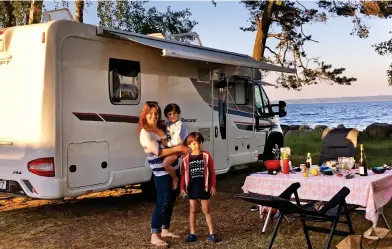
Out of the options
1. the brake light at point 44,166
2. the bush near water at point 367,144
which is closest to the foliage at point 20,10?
the bush near water at point 367,144

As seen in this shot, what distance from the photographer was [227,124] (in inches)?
332

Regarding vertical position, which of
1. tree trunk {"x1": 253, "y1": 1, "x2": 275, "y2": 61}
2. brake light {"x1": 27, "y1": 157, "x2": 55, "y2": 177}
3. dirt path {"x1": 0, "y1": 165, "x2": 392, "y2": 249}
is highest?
tree trunk {"x1": 253, "y1": 1, "x2": 275, "y2": 61}

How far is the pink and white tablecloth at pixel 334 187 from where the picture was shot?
4691mm

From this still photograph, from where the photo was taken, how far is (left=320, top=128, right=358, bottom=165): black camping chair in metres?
6.74

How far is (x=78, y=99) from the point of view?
594cm

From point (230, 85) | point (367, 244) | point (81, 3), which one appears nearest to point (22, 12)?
point (81, 3)

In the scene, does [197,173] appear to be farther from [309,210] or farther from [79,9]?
[79,9]

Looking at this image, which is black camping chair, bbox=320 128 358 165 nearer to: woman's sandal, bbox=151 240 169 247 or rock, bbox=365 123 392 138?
woman's sandal, bbox=151 240 169 247

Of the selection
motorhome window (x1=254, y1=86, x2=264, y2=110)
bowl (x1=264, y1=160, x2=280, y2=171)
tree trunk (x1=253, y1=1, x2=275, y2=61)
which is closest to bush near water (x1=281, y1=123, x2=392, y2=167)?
motorhome window (x1=254, y1=86, x2=264, y2=110)

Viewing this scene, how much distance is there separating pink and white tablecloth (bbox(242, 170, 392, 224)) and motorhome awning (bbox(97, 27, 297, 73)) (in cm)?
206

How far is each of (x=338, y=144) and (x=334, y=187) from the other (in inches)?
83.8

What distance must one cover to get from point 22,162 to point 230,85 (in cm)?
399

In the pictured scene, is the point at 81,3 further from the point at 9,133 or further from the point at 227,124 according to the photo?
the point at 9,133

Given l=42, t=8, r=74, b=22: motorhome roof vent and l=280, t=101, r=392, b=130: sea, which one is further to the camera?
l=280, t=101, r=392, b=130: sea
